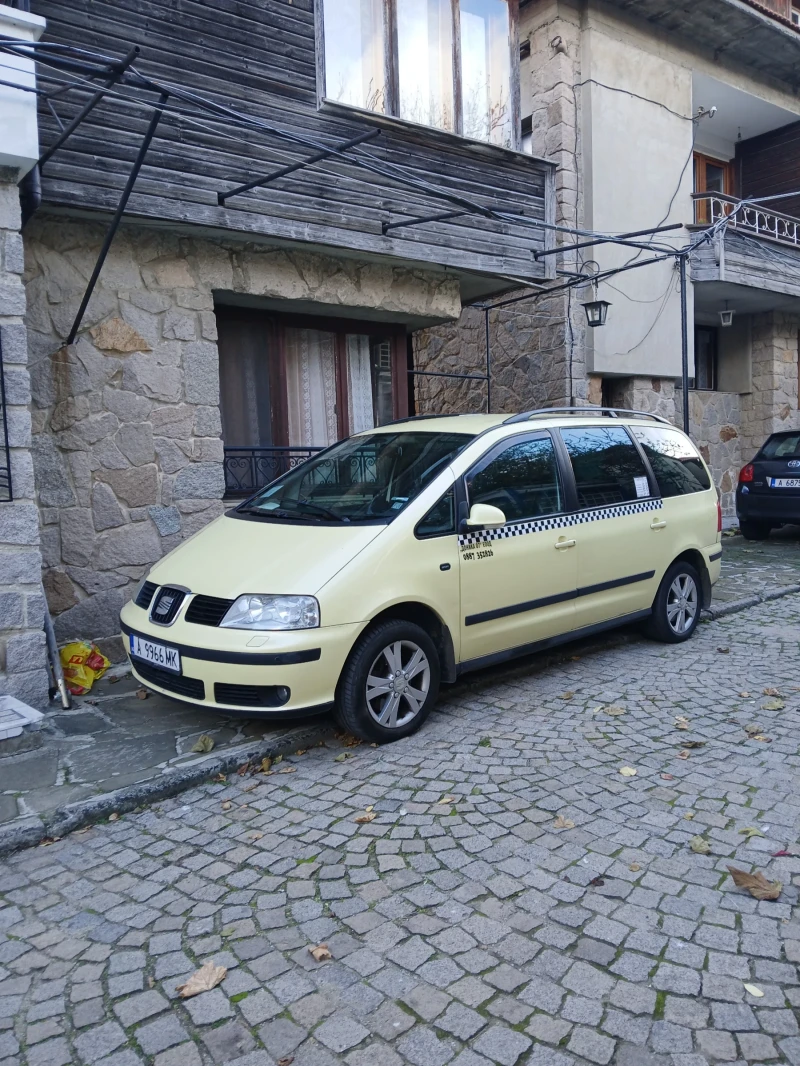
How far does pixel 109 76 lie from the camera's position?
4.32 m

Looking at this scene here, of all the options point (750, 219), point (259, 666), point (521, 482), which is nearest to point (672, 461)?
point (521, 482)

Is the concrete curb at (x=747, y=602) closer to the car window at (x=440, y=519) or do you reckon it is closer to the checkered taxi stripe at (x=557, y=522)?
the checkered taxi stripe at (x=557, y=522)

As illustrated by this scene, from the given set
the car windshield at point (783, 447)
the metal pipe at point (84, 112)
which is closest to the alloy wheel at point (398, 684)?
the metal pipe at point (84, 112)

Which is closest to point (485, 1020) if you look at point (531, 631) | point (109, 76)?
point (531, 631)

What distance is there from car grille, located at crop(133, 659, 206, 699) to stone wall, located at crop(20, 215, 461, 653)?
205cm

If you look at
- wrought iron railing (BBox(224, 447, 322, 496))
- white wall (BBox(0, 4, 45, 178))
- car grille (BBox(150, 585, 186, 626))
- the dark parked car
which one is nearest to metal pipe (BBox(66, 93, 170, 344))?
white wall (BBox(0, 4, 45, 178))

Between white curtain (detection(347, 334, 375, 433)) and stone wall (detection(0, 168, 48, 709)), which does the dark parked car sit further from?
stone wall (detection(0, 168, 48, 709))

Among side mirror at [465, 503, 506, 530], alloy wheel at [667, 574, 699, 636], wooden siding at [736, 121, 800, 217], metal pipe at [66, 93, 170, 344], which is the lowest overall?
alloy wheel at [667, 574, 699, 636]

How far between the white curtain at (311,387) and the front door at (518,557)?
336 cm

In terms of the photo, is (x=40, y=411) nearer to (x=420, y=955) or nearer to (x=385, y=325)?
(x=385, y=325)

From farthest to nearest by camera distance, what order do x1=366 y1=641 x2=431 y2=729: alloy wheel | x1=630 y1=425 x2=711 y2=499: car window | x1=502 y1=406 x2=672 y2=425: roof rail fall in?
x1=630 y1=425 x2=711 y2=499: car window < x1=502 y1=406 x2=672 y2=425: roof rail < x1=366 y1=641 x2=431 y2=729: alloy wheel

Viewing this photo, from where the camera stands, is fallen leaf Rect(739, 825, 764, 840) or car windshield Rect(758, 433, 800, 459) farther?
car windshield Rect(758, 433, 800, 459)

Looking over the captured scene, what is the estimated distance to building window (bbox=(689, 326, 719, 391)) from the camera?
15.6 m

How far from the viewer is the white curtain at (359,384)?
8805mm
